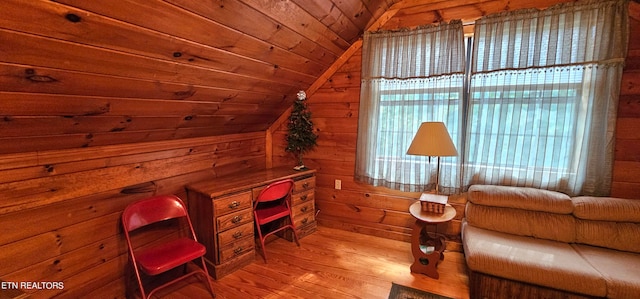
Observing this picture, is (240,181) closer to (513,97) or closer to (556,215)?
(513,97)

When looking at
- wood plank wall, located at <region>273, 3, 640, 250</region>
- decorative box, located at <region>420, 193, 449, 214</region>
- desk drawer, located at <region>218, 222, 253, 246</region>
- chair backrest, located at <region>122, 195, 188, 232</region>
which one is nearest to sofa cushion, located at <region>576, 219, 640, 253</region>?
wood plank wall, located at <region>273, 3, 640, 250</region>

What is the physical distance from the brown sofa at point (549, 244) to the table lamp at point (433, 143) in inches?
18.4

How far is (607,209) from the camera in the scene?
72.1 inches

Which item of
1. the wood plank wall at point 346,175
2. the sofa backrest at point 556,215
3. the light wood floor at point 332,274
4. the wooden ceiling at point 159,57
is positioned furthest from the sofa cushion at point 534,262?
the wooden ceiling at point 159,57

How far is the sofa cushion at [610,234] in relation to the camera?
1764 mm

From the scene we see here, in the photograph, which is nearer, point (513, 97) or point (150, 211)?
point (150, 211)

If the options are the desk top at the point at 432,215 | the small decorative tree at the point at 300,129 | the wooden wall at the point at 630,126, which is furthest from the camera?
the small decorative tree at the point at 300,129

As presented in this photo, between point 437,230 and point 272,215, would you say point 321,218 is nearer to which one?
point 272,215

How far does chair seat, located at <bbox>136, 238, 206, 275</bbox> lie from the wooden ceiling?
0.81 m

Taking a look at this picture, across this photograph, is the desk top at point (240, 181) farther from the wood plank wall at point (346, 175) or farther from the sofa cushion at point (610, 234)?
the sofa cushion at point (610, 234)

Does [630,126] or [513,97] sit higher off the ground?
[513,97]

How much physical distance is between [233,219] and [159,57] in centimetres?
130

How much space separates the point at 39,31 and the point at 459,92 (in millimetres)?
2639

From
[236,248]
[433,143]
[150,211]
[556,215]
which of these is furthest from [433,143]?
[150,211]
